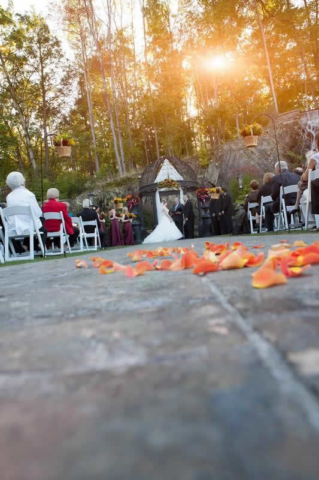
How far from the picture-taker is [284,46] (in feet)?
97.7

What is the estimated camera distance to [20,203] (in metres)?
7.20

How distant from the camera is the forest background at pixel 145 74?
26.1 m

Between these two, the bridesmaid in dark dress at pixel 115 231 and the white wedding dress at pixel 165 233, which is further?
the white wedding dress at pixel 165 233

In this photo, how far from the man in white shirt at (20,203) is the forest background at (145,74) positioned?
16956 mm

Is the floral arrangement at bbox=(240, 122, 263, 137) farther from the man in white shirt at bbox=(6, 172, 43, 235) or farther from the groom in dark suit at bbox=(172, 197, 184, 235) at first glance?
the man in white shirt at bbox=(6, 172, 43, 235)

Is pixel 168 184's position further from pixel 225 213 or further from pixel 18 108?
pixel 18 108

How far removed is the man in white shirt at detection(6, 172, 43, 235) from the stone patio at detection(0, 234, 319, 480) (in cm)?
630

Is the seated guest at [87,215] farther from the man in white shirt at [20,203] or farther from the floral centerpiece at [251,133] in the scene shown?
the floral centerpiece at [251,133]

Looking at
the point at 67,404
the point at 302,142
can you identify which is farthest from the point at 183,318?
the point at 302,142

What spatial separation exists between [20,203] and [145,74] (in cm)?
2680

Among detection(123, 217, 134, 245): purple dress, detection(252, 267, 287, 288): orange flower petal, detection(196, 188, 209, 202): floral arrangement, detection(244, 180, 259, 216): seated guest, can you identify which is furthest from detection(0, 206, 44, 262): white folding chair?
detection(196, 188, 209, 202): floral arrangement

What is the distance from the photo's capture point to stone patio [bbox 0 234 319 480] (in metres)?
0.38

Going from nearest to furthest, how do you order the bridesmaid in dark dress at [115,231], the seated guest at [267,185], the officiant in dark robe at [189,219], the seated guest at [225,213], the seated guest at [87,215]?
1. the seated guest at [267,185]
2. the seated guest at [87,215]
3. the seated guest at [225,213]
4. the bridesmaid in dark dress at [115,231]
5. the officiant in dark robe at [189,219]

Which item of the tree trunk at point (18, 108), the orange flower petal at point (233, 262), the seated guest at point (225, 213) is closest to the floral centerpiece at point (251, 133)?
the seated guest at point (225, 213)
